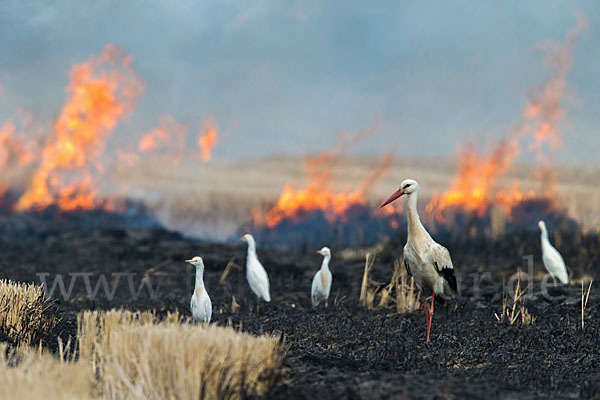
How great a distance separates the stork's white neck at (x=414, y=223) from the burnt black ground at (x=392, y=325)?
59.5 inches

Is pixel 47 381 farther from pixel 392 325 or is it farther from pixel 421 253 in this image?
pixel 392 325

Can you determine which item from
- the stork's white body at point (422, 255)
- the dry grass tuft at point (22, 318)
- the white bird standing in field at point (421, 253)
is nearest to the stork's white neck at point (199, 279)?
the dry grass tuft at point (22, 318)

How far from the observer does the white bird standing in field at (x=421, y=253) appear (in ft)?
32.8

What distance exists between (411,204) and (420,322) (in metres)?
2.74

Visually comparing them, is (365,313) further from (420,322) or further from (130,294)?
(130,294)

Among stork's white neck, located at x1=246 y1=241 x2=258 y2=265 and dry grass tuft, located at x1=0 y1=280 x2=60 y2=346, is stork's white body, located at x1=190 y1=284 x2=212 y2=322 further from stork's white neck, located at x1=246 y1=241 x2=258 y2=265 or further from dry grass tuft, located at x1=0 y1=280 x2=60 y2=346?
stork's white neck, located at x1=246 y1=241 x2=258 y2=265

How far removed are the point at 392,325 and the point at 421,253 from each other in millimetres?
2081

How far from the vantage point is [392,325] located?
38.0ft

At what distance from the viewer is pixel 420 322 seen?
1181cm

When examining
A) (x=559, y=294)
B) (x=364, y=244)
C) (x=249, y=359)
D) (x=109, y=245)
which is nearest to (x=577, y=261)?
(x=559, y=294)

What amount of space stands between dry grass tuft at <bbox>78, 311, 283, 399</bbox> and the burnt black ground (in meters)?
0.37

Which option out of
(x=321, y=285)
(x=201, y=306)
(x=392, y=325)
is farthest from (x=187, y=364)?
(x=321, y=285)

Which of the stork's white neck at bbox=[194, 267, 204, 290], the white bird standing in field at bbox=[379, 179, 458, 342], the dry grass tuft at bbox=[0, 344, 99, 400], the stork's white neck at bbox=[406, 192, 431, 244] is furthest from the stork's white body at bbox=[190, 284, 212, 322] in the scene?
the dry grass tuft at bbox=[0, 344, 99, 400]

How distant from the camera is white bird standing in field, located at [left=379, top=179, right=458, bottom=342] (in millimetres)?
10000
